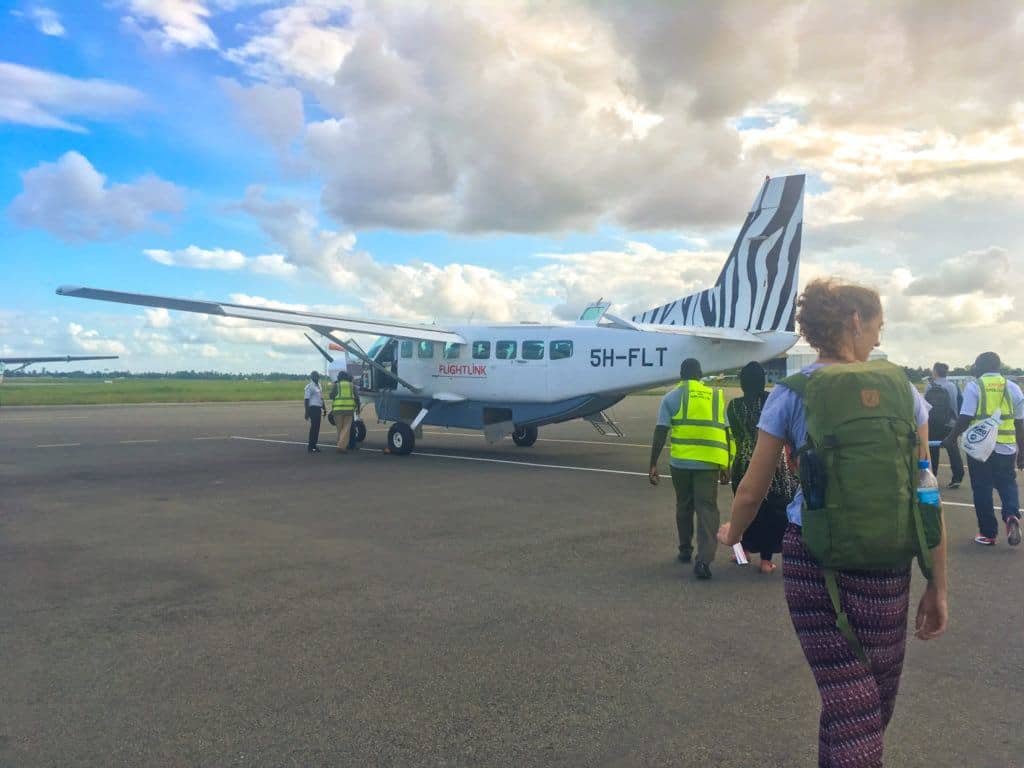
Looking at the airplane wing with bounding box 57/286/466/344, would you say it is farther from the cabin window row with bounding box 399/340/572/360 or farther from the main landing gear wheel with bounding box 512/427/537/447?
the main landing gear wheel with bounding box 512/427/537/447

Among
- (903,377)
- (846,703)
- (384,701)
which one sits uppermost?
(903,377)

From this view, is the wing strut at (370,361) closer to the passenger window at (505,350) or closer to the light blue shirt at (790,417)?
the passenger window at (505,350)

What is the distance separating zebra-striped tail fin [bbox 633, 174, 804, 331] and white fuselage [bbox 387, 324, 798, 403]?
731 mm

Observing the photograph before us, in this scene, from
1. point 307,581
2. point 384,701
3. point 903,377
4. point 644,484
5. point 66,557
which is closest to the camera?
point 903,377

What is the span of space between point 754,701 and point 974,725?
1.05 metres

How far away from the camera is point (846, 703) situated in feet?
8.41

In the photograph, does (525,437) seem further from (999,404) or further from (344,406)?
(999,404)

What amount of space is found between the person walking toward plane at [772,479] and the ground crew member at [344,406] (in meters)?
11.6

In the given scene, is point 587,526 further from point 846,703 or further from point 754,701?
point 846,703

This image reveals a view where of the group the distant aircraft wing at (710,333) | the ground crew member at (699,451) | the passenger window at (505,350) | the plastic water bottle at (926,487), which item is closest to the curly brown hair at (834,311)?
the plastic water bottle at (926,487)

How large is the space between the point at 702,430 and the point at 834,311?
4.37 m

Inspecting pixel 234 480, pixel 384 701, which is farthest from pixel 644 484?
pixel 384 701

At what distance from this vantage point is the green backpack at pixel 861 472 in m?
2.41

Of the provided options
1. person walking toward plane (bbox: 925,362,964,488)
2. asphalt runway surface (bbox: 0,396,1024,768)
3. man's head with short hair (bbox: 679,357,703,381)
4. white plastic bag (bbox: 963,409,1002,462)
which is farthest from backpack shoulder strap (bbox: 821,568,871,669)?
person walking toward plane (bbox: 925,362,964,488)
